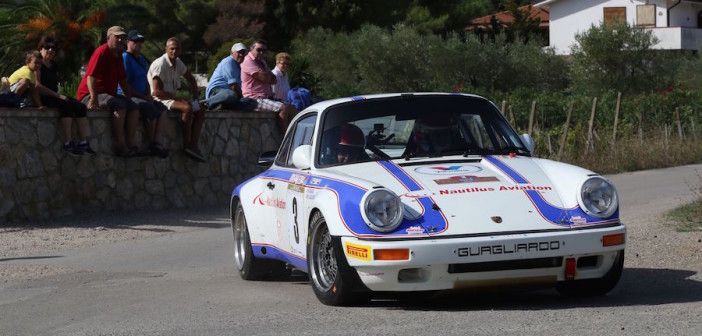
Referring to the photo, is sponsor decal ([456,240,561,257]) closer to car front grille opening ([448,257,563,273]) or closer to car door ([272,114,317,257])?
car front grille opening ([448,257,563,273])

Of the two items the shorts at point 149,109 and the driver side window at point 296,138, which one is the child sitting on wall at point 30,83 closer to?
the shorts at point 149,109

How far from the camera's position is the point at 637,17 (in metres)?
63.1

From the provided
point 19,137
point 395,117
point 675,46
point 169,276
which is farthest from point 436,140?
point 675,46

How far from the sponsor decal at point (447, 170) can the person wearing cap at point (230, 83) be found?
401 inches

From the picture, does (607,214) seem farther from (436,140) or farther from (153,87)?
(153,87)

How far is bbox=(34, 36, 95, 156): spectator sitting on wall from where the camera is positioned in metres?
15.7

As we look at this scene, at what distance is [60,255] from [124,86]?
3.92 meters

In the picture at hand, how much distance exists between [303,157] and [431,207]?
1493 mm

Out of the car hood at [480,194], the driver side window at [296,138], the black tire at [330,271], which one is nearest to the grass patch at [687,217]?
the car hood at [480,194]

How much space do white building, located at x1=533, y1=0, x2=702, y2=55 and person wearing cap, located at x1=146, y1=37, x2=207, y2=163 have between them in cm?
4491

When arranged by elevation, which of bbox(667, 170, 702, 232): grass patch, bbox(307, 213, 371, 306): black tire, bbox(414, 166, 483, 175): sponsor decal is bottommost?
bbox(667, 170, 702, 232): grass patch

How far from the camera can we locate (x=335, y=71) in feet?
163

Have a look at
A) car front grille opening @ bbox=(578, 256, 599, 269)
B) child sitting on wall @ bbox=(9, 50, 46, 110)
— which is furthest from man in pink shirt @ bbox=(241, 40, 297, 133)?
car front grille opening @ bbox=(578, 256, 599, 269)

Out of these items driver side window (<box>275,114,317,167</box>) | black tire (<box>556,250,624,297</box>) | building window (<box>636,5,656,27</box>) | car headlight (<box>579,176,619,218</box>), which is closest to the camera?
car headlight (<box>579,176,619,218</box>)
